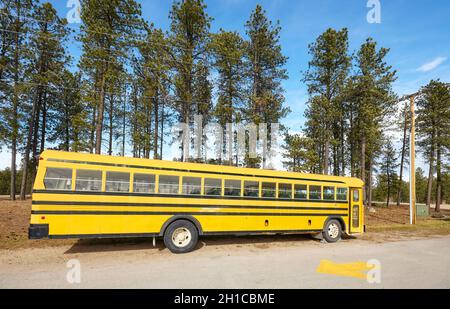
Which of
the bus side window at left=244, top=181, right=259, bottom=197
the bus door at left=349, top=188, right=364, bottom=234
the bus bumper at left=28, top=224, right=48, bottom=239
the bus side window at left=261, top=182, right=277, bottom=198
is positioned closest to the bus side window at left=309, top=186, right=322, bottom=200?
the bus side window at left=261, top=182, right=277, bottom=198

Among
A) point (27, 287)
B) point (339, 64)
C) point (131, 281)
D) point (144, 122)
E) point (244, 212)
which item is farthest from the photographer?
point (339, 64)

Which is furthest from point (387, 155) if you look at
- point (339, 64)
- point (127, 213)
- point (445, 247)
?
point (127, 213)

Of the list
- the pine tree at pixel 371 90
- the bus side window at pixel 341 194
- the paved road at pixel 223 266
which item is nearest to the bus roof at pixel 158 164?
the bus side window at pixel 341 194

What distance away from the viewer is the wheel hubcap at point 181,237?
7688mm

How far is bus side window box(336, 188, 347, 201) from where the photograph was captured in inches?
412

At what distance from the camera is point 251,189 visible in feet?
28.9

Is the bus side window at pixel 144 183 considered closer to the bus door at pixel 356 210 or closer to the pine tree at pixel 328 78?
the bus door at pixel 356 210

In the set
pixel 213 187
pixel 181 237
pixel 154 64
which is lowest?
pixel 181 237

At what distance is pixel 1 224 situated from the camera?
415 inches

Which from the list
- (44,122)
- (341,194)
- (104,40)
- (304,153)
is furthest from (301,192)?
(44,122)

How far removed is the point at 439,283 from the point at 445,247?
542cm

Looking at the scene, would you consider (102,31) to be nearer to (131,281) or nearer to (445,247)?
(131,281)

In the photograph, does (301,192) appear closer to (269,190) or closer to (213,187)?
(269,190)

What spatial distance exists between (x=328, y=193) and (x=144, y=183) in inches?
280
